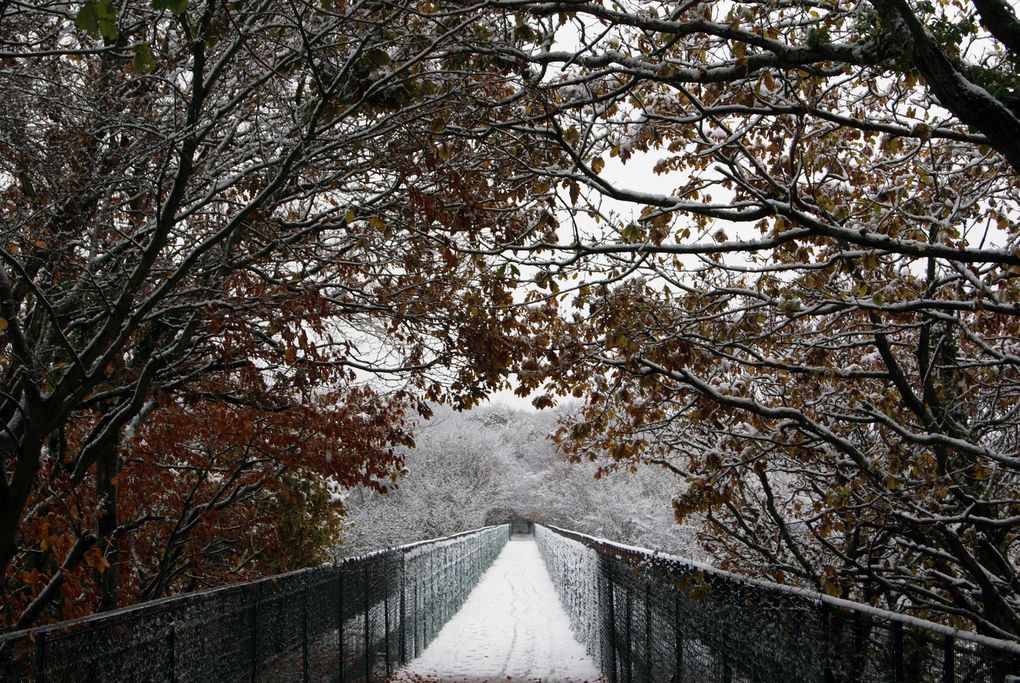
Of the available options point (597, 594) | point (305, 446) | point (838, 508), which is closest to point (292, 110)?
point (305, 446)

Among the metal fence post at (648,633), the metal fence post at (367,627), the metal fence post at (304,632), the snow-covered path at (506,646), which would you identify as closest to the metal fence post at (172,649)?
the metal fence post at (304,632)

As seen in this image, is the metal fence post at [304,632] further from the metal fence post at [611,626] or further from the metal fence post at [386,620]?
the metal fence post at [611,626]

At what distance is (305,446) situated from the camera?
8.32 m

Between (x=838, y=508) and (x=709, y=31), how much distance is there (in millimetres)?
5016

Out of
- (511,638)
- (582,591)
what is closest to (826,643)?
(582,591)

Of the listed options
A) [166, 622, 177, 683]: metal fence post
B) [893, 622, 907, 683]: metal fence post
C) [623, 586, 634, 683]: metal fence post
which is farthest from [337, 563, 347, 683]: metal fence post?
[893, 622, 907, 683]: metal fence post

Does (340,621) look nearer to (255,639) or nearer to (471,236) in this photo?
(255,639)

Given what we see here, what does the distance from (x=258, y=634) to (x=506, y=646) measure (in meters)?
8.99

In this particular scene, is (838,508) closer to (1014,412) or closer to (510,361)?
(1014,412)

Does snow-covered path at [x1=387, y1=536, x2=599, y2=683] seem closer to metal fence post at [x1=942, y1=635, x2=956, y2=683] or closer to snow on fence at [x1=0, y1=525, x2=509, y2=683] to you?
snow on fence at [x1=0, y1=525, x2=509, y2=683]

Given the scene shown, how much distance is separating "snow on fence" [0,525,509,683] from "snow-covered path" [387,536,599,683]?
1.95ft

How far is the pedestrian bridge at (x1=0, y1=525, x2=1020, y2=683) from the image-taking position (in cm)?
338

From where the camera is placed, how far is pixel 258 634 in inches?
248

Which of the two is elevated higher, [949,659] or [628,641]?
[949,659]
